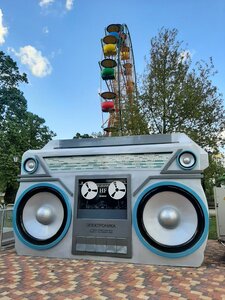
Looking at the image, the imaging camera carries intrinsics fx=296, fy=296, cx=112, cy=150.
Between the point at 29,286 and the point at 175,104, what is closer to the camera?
the point at 29,286

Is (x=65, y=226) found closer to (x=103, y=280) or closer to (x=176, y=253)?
(x=103, y=280)

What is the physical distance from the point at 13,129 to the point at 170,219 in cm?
1903

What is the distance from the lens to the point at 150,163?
4.85m

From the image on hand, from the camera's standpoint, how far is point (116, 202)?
4.92m

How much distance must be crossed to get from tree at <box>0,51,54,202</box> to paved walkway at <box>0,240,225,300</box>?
15.6m

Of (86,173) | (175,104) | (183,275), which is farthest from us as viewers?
(175,104)

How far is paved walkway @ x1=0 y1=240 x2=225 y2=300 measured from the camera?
10.5 ft

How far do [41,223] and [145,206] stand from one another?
6.11 ft

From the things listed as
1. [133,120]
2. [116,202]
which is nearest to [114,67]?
[133,120]

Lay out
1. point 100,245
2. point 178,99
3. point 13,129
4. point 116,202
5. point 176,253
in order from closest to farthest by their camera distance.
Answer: point 176,253, point 100,245, point 116,202, point 178,99, point 13,129

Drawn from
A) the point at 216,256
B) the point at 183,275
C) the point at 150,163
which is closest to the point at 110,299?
the point at 183,275

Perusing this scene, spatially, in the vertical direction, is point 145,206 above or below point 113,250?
above

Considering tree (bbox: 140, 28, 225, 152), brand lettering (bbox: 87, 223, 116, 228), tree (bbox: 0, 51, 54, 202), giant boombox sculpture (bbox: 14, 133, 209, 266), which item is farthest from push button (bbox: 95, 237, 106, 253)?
tree (bbox: 0, 51, 54, 202)

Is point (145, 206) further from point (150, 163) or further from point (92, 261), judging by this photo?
point (92, 261)
